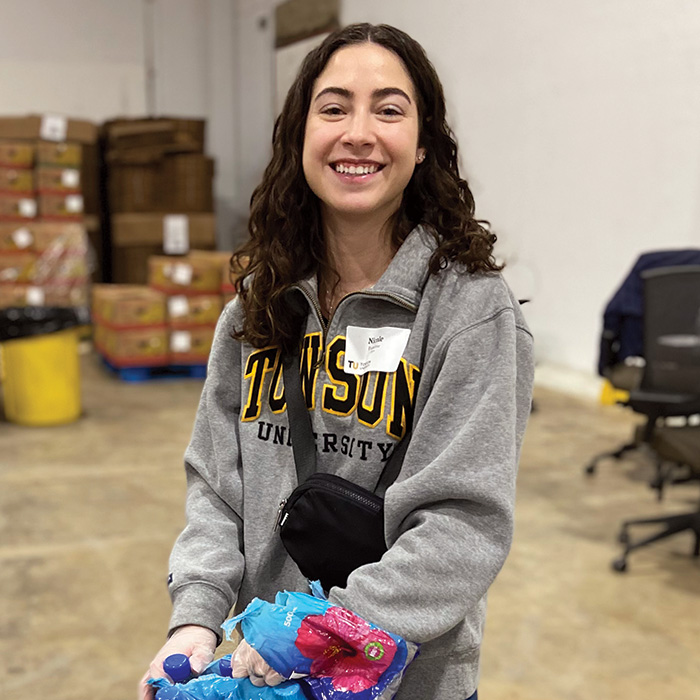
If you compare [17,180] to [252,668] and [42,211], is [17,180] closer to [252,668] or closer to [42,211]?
[42,211]

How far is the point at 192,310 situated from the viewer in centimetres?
557

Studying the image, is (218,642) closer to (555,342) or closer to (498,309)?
(498,309)

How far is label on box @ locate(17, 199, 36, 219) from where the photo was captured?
21.6 feet

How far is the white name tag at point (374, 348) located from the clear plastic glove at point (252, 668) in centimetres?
35

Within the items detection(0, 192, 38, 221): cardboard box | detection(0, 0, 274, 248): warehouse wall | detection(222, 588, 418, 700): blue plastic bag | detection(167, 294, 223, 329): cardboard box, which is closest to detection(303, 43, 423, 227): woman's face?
detection(222, 588, 418, 700): blue plastic bag

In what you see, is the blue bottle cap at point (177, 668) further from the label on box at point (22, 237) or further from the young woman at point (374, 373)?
the label on box at point (22, 237)

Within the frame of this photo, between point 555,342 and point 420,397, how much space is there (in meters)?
4.74

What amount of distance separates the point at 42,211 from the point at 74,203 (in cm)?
28

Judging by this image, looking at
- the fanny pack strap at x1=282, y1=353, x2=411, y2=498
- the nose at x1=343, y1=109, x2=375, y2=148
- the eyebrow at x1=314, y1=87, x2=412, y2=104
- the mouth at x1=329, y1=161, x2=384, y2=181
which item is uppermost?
the eyebrow at x1=314, y1=87, x2=412, y2=104

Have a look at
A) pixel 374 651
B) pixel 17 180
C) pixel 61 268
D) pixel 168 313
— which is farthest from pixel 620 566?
pixel 17 180

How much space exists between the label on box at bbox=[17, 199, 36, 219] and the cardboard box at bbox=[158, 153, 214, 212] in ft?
3.61

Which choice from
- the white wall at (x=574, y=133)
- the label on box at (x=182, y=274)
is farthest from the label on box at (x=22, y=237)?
the white wall at (x=574, y=133)

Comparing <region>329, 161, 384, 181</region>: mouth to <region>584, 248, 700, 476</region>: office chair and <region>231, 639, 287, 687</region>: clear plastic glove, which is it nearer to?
<region>231, 639, 287, 687</region>: clear plastic glove

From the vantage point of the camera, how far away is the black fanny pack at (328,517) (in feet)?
2.97
